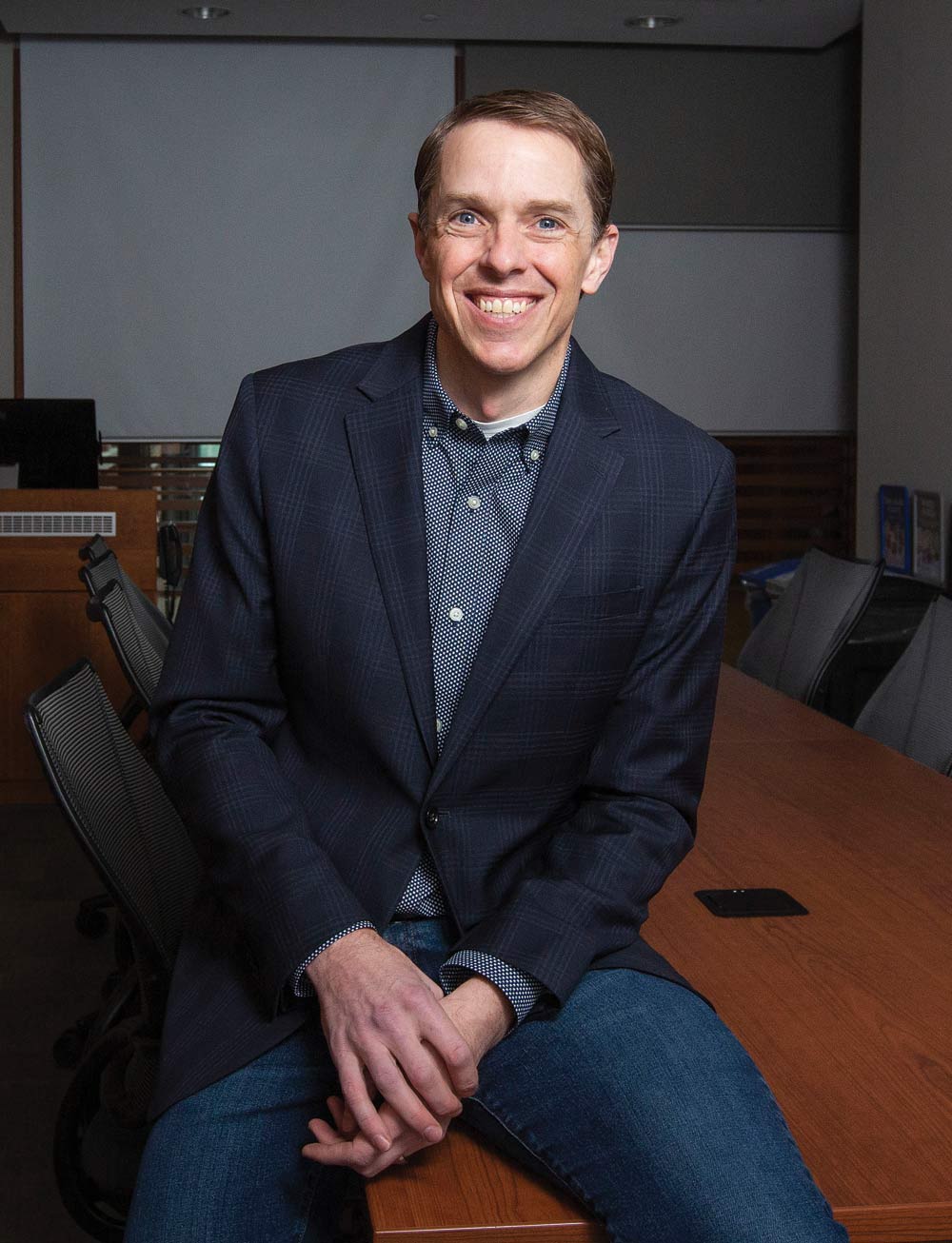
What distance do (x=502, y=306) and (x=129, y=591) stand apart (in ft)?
6.97

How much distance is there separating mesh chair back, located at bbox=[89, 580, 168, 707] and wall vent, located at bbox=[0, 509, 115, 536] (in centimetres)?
167

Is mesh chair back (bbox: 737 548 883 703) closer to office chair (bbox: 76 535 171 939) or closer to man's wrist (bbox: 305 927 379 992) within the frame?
office chair (bbox: 76 535 171 939)

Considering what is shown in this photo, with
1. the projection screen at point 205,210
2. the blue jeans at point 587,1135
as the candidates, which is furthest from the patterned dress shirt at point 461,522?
the projection screen at point 205,210

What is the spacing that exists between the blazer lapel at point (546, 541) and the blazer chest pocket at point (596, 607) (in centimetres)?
2

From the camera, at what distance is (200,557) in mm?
1426

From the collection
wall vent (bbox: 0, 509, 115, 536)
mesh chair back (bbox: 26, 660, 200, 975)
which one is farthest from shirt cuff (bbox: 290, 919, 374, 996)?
wall vent (bbox: 0, 509, 115, 536)

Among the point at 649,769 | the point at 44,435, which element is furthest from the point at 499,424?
the point at 44,435

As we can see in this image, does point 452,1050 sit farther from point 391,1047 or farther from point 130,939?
point 130,939

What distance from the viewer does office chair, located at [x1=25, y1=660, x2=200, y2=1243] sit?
154 cm

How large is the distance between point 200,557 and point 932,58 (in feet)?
15.6

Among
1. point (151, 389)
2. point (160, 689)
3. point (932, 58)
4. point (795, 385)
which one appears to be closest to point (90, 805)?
point (160, 689)

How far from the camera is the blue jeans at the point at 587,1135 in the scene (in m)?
1.06

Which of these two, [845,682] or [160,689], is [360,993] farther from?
[845,682]

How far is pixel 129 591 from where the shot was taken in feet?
10.8
